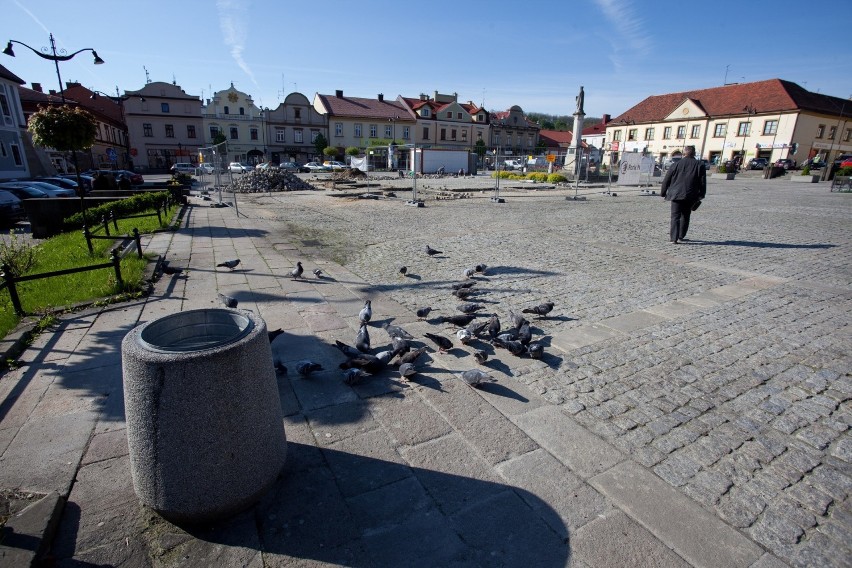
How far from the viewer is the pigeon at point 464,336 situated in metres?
4.51

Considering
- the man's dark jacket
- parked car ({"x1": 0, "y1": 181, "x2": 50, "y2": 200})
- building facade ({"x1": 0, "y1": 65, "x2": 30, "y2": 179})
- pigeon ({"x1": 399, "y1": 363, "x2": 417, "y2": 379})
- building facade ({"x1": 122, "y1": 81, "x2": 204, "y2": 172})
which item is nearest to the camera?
pigeon ({"x1": 399, "y1": 363, "x2": 417, "y2": 379})

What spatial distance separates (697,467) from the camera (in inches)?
108

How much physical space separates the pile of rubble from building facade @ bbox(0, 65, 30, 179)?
19499 millimetres

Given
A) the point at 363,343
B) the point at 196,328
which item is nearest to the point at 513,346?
the point at 363,343

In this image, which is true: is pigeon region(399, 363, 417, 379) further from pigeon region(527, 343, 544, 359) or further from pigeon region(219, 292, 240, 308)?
pigeon region(219, 292, 240, 308)

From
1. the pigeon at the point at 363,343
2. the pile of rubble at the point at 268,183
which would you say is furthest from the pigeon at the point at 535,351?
the pile of rubble at the point at 268,183

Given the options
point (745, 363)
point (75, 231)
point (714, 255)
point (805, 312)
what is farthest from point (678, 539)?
point (75, 231)

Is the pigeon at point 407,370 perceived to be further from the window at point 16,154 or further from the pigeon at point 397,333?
the window at point 16,154

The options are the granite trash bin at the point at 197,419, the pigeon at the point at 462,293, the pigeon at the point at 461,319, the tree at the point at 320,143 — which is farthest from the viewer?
the tree at the point at 320,143

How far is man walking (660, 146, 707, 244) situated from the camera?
30.0 feet

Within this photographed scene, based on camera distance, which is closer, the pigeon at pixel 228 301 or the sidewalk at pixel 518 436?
the sidewalk at pixel 518 436

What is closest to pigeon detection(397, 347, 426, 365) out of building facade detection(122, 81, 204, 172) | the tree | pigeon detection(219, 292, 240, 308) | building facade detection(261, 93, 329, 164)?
pigeon detection(219, 292, 240, 308)

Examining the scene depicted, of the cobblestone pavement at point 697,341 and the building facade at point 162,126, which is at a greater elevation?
the building facade at point 162,126

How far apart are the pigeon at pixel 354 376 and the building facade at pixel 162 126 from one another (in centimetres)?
6278
